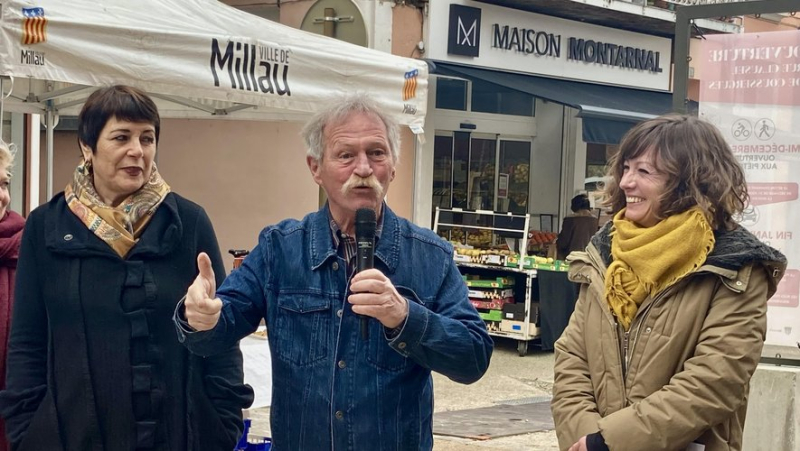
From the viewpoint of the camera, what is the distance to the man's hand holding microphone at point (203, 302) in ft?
8.55

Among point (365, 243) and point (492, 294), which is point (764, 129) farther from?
point (492, 294)

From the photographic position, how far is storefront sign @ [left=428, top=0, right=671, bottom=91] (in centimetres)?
1376

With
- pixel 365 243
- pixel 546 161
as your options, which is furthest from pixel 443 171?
pixel 365 243

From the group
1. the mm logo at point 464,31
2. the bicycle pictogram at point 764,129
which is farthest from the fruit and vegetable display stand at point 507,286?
the bicycle pictogram at point 764,129

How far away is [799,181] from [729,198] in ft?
9.42

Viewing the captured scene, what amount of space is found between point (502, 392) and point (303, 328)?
7.49m

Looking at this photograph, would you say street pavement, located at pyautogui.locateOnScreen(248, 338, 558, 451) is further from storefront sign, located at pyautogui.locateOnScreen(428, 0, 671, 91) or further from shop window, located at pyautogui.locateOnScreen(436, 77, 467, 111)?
storefront sign, located at pyautogui.locateOnScreen(428, 0, 671, 91)

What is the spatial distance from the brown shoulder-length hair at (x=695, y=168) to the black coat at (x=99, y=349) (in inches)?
60.8

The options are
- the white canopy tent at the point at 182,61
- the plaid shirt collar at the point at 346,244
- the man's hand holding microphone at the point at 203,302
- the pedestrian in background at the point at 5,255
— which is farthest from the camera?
the white canopy tent at the point at 182,61

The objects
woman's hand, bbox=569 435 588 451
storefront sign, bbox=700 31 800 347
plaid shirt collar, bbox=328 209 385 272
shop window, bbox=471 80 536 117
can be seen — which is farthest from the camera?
shop window, bbox=471 80 536 117

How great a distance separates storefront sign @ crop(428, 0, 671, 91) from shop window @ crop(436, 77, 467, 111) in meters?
0.64

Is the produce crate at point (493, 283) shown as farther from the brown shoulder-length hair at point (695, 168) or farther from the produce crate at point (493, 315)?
the brown shoulder-length hair at point (695, 168)

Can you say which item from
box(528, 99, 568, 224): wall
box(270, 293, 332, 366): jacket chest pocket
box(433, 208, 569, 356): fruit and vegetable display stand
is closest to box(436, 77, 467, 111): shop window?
box(528, 99, 568, 224): wall

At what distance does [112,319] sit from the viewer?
333cm
